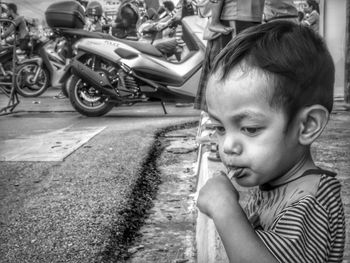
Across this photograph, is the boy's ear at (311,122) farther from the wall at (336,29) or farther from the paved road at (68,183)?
the wall at (336,29)

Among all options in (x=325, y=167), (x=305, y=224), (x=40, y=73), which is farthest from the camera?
(x=40, y=73)

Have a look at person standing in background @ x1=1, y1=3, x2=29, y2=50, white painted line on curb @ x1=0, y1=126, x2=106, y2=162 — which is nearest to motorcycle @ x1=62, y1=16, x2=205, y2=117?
white painted line on curb @ x1=0, y1=126, x2=106, y2=162

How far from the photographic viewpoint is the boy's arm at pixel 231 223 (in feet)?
4.15

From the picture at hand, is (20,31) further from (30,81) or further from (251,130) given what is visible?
(251,130)

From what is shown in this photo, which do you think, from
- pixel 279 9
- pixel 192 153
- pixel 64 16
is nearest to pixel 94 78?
pixel 64 16

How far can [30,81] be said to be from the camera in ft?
36.5

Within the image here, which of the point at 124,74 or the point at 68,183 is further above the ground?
the point at 68,183

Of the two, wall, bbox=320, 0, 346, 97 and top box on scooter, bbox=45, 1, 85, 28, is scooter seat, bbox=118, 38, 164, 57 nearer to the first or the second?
top box on scooter, bbox=45, 1, 85, 28

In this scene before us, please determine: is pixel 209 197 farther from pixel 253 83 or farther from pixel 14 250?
pixel 14 250

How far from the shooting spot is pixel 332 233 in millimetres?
1346

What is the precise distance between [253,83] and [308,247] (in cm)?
36

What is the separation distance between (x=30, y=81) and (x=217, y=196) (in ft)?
33.2

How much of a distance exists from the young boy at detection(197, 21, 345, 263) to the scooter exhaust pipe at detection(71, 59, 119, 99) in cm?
621

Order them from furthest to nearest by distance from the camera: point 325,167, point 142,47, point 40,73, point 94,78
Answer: point 40,73 → point 142,47 → point 94,78 → point 325,167
